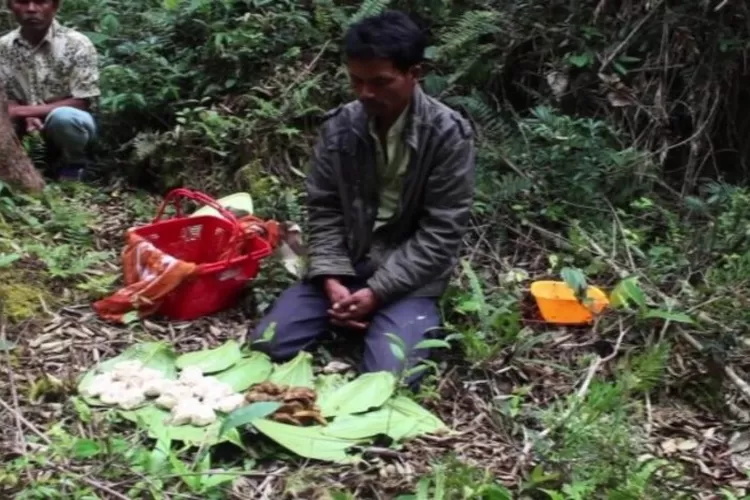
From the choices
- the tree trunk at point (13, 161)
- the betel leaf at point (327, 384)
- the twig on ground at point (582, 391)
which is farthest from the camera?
the tree trunk at point (13, 161)

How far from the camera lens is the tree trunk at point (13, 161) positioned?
4484 mm

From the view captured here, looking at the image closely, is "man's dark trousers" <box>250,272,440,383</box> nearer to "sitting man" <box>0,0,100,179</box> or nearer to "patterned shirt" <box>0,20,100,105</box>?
"sitting man" <box>0,0,100,179</box>

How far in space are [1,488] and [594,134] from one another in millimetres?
3135

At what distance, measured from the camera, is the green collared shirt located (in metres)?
3.69

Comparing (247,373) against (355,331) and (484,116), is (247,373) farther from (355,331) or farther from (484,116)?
(484,116)

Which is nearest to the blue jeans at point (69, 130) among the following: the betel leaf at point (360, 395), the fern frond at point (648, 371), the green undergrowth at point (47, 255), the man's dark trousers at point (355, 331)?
the green undergrowth at point (47, 255)

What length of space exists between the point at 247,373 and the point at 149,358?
34cm

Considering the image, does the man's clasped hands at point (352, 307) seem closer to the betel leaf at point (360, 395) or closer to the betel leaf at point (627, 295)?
the betel leaf at point (360, 395)

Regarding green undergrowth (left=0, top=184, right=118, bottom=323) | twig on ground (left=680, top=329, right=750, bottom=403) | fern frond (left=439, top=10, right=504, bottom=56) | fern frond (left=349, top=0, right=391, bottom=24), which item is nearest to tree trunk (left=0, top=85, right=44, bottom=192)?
green undergrowth (left=0, top=184, right=118, bottom=323)

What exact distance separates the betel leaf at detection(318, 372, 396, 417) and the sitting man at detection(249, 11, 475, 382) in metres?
0.08

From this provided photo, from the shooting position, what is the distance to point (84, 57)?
202 inches

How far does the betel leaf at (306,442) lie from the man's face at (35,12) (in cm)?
286

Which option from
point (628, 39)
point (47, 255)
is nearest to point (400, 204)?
point (47, 255)

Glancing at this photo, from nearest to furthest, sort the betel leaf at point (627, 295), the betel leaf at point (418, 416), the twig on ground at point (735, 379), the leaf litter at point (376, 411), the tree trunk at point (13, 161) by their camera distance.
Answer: the leaf litter at point (376, 411), the betel leaf at point (418, 416), the twig on ground at point (735, 379), the betel leaf at point (627, 295), the tree trunk at point (13, 161)
